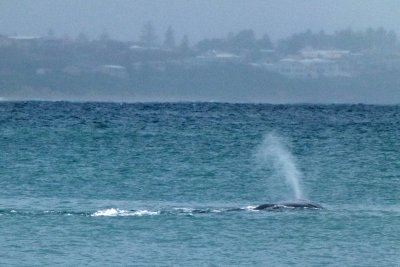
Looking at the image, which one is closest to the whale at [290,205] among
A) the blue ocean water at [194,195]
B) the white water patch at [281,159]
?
the blue ocean water at [194,195]

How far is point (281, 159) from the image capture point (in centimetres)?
4419

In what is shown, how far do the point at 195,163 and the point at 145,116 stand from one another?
3481 cm

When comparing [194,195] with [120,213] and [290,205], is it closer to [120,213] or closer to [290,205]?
[290,205]

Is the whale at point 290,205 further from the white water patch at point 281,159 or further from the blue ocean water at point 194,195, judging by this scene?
the white water patch at point 281,159

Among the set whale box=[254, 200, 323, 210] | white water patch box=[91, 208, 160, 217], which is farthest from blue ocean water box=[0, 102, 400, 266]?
whale box=[254, 200, 323, 210]

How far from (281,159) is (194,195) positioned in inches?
499

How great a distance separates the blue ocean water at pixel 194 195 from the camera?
22578 mm

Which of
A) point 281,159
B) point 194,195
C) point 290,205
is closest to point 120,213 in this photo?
point 290,205

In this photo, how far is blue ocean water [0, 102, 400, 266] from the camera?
22.6m

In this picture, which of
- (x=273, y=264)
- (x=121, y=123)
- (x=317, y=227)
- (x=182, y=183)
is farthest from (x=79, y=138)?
(x=273, y=264)

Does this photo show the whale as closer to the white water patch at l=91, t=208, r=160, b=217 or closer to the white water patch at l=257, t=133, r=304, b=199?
the white water patch at l=91, t=208, r=160, b=217

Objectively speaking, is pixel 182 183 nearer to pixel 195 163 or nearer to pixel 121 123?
pixel 195 163

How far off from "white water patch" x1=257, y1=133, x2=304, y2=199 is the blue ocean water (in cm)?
11

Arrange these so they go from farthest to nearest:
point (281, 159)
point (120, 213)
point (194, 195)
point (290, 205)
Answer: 1. point (281, 159)
2. point (194, 195)
3. point (290, 205)
4. point (120, 213)
